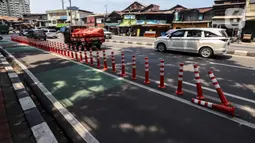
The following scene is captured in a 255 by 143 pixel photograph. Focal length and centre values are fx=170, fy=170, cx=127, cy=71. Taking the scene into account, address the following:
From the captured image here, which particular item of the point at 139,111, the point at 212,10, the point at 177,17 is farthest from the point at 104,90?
the point at 177,17

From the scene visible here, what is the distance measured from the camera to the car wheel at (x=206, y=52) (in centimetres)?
994

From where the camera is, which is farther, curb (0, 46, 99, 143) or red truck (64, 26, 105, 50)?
red truck (64, 26, 105, 50)

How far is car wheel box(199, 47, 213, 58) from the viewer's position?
9938 millimetres

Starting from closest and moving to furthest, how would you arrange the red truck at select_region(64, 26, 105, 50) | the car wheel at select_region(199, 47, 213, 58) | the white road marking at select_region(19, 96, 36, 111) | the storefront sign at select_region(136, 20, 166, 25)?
the white road marking at select_region(19, 96, 36, 111)
the car wheel at select_region(199, 47, 213, 58)
the red truck at select_region(64, 26, 105, 50)
the storefront sign at select_region(136, 20, 166, 25)

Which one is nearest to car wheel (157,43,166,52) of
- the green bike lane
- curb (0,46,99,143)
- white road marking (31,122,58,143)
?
the green bike lane

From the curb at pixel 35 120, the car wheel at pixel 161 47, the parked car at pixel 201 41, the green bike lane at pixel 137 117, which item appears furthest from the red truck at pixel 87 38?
the curb at pixel 35 120

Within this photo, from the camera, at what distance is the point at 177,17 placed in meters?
34.3

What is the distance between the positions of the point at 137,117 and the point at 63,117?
1691 mm

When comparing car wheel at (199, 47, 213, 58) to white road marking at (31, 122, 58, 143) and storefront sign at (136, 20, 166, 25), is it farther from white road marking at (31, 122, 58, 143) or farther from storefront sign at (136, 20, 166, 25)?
storefront sign at (136, 20, 166, 25)

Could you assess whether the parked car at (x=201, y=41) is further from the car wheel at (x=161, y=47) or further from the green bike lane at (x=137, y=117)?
the green bike lane at (x=137, y=117)

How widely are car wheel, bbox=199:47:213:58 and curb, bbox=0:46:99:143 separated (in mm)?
8691

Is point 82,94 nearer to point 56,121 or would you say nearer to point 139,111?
point 56,121

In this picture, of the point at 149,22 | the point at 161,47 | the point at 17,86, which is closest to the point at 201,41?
the point at 161,47

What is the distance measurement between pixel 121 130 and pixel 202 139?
58.2 inches
